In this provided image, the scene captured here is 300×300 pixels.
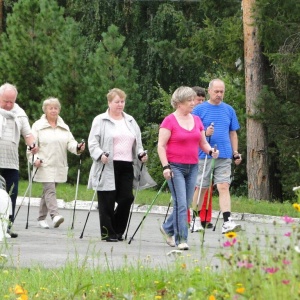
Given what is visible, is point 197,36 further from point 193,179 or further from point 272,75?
point 193,179

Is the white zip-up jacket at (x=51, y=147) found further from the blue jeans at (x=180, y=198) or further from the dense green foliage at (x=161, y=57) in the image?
the dense green foliage at (x=161, y=57)

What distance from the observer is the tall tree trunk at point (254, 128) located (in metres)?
26.7

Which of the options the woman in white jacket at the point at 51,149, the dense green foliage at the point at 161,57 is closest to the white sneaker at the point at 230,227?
the woman in white jacket at the point at 51,149

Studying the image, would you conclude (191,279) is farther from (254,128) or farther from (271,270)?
(254,128)

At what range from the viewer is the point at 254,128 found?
27.2 metres

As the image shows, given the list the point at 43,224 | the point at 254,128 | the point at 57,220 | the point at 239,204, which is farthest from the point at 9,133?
the point at 254,128

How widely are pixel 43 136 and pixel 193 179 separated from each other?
3568mm

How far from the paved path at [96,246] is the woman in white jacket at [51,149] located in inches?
17.8

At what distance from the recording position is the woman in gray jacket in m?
13.7

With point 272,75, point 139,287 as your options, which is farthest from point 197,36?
point 139,287

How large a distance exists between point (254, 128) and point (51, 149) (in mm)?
11925

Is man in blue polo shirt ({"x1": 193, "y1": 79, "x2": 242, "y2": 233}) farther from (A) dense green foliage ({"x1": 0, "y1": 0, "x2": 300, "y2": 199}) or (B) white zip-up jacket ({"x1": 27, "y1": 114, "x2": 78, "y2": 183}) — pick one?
(A) dense green foliage ({"x1": 0, "y1": 0, "x2": 300, "y2": 199})

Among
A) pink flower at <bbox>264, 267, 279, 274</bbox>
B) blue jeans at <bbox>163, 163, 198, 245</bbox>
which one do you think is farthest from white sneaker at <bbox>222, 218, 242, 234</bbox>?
pink flower at <bbox>264, 267, 279, 274</bbox>

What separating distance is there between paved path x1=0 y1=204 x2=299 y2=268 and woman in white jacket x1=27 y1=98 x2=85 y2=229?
0.45 m
